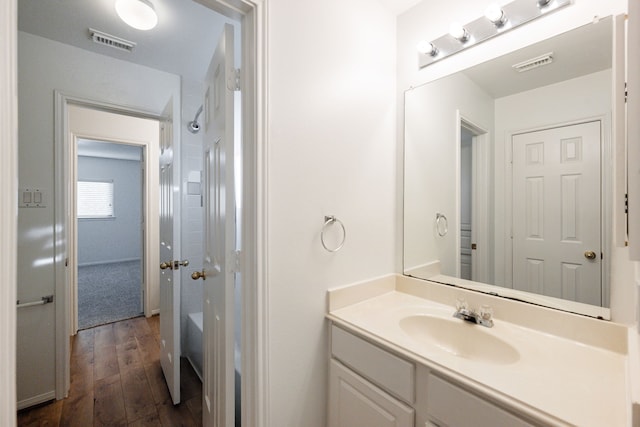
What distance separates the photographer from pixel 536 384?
→ 30.3 inches

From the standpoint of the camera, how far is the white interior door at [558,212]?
1.05 meters

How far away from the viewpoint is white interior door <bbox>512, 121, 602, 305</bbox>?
41.3 inches

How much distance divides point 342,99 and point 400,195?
2.08ft

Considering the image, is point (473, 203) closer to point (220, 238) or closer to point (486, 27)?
point (486, 27)

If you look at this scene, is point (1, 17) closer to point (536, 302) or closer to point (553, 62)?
point (553, 62)

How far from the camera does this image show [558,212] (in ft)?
3.72

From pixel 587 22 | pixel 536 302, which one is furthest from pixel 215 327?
pixel 587 22

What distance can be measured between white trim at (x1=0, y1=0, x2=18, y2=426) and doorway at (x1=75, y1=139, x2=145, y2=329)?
15.8 feet

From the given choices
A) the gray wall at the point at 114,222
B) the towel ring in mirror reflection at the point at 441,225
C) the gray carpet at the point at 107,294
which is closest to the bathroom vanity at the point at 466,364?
the towel ring in mirror reflection at the point at 441,225

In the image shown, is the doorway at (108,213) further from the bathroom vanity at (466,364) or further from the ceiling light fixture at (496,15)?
the ceiling light fixture at (496,15)

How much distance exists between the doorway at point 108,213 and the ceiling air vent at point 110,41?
3.54 meters

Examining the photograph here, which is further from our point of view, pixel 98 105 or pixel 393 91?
pixel 98 105

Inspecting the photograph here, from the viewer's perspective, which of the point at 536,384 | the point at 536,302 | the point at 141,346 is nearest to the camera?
the point at 536,384

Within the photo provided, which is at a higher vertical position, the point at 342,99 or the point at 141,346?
the point at 342,99
